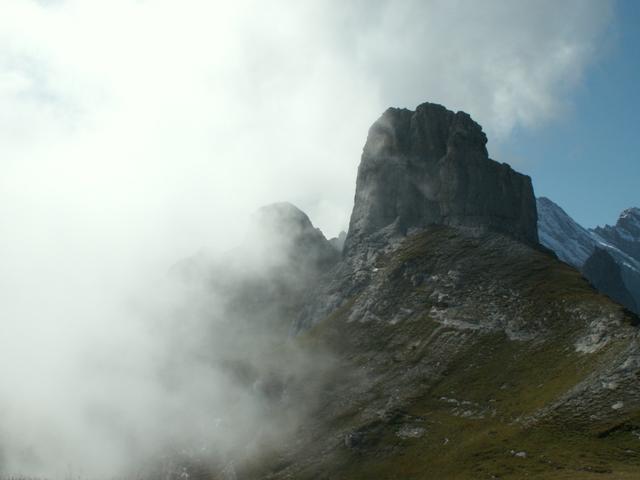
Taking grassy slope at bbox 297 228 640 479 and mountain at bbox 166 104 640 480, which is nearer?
grassy slope at bbox 297 228 640 479

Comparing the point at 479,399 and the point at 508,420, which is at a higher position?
the point at 479,399

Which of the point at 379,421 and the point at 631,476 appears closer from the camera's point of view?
the point at 631,476

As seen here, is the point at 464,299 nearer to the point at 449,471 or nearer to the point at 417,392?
the point at 417,392

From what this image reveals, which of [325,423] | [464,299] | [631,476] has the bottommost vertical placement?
[631,476]

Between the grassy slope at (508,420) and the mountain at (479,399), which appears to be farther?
the mountain at (479,399)

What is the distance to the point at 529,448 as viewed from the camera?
126625mm

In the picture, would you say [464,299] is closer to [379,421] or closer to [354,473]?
[379,421]

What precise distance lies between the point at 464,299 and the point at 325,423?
61.8 metres

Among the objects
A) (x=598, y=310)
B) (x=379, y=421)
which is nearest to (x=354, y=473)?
(x=379, y=421)

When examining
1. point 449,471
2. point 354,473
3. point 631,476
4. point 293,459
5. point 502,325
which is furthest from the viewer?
point 502,325

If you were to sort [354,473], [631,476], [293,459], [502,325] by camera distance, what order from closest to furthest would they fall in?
[631,476]
[354,473]
[293,459]
[502,325]

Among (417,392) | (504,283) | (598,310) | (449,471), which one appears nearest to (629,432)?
(449,471)

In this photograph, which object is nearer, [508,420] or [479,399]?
[508,420]

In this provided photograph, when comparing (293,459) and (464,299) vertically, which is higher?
(464,299)
